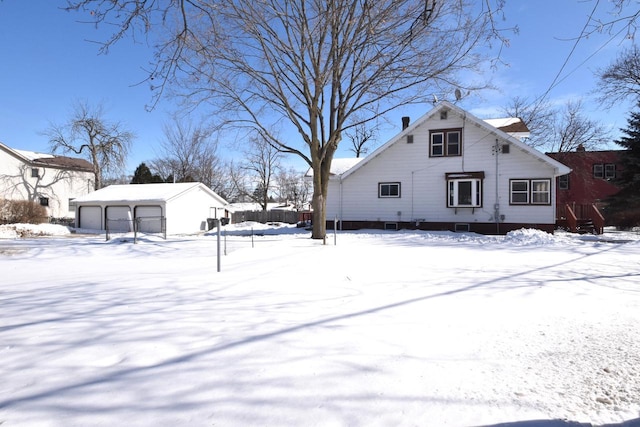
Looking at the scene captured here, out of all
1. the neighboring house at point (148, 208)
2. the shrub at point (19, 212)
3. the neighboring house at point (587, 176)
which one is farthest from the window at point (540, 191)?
the shrub at point (19, 212)

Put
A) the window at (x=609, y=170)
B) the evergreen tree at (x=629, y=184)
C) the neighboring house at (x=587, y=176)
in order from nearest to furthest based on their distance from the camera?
the evergreen tree at (x=629, y=184) < the window at (x=609, y=170) < the neighboring house at (x=587, y=176)

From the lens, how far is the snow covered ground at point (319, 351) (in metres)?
2.43

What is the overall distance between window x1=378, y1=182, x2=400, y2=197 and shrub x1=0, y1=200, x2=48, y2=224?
25142mm

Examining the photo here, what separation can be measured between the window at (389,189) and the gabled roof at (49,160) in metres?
35.1

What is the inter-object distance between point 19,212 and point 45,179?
44.2 feet

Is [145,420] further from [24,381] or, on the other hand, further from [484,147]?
[484,147]

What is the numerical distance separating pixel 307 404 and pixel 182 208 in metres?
27.1

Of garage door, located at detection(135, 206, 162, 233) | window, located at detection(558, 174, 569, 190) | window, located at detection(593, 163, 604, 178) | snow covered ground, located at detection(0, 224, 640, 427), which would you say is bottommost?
snow covered ground, located at detection(0, 224, 640, 427)

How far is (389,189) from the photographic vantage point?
2220 cm

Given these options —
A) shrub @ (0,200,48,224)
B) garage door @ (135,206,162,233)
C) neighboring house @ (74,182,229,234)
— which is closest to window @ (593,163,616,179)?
neighboring house @ (74,182,229,234)

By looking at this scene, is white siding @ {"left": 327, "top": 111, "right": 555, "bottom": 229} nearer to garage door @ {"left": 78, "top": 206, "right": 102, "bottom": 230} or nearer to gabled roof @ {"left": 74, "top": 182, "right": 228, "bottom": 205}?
gabled roof @ {"left": 74, "top": 182, "right": 228, "bottom": 205}

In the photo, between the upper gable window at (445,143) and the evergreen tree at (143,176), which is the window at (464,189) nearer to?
the upper gable window at (445,143)

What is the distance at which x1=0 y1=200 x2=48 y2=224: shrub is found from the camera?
26.0 m

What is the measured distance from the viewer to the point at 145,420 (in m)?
2.31
